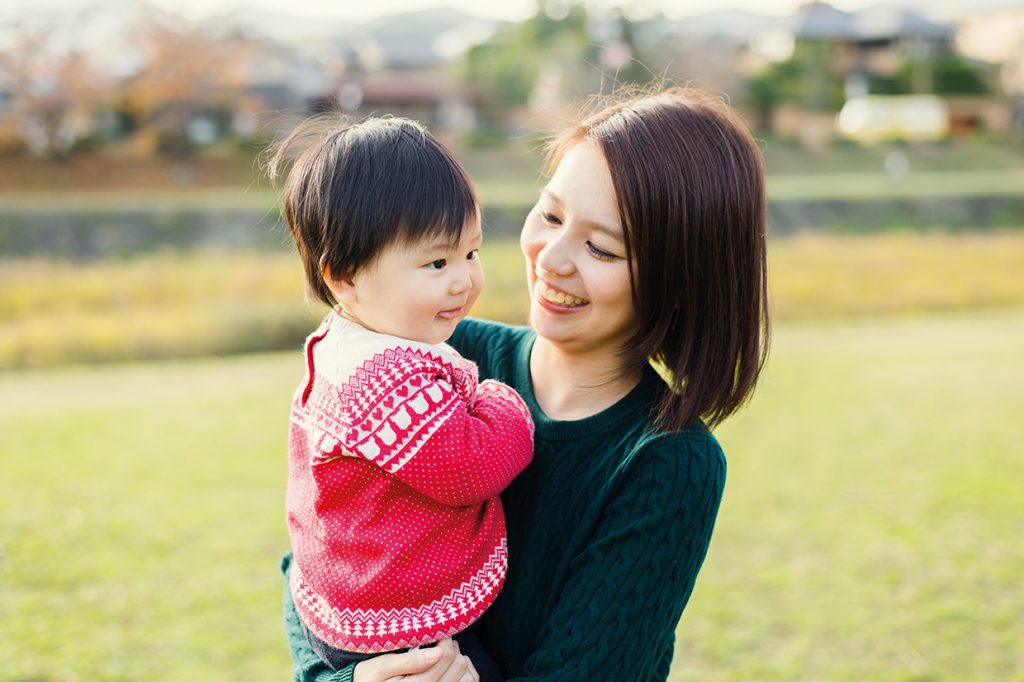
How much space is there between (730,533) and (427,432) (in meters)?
3.60

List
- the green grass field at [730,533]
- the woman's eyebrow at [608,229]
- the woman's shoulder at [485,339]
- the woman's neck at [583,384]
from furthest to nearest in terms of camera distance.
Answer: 1. the green grass field at [730,533]
2. the woman's shoulder at [485,339]
3. the woman's neck at [583,384]
4. the woman's eyebrow at [608,229]

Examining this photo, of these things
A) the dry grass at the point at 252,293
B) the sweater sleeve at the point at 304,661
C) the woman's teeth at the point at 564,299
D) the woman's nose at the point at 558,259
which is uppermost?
the woman's nose at the point at 558,259

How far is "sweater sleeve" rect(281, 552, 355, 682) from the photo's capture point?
1341mm

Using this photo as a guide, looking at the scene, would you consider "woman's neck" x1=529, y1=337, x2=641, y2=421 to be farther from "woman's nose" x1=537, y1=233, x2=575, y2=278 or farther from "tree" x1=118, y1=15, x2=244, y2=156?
"tree" x1=118, y1=15, x2=244, y2=156

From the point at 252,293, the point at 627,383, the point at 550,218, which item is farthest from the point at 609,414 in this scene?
the point at 252,293

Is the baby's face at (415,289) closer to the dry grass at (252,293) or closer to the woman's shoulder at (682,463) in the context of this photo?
the woman's shoulder at (682,463)

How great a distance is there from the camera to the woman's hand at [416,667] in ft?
4.17

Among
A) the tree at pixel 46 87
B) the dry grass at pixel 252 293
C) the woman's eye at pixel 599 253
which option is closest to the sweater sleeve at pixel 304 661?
the woman's eye at pixel 599 253

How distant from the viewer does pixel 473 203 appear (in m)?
1.35

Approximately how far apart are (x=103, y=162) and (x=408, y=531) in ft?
72.3

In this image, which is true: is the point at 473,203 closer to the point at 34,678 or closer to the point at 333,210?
the point at 333,210

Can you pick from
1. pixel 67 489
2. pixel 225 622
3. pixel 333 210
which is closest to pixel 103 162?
pixel 67 489

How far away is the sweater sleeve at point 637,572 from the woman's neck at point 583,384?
6.5 inches

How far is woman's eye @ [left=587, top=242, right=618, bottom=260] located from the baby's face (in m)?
0.16
